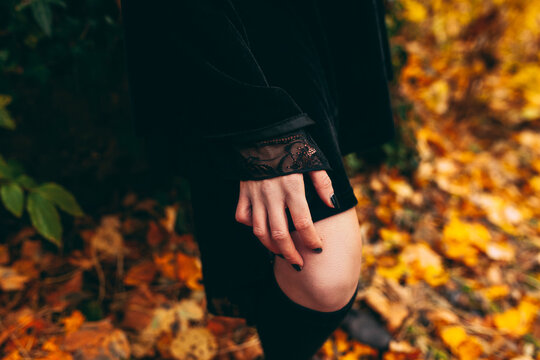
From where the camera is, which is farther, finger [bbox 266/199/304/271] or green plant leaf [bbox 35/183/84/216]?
green plant leaf [bbox 35/183/84/216]

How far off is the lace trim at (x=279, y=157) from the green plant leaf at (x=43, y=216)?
2.26 feet

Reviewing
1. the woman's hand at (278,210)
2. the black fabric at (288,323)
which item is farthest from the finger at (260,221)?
the black fabric at (288,323)

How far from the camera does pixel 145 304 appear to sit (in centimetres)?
127

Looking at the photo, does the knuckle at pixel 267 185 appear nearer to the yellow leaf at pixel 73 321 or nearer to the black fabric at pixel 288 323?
the black fabric at pixel 288 323

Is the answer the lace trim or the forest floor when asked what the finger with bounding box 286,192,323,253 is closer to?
the lace trim

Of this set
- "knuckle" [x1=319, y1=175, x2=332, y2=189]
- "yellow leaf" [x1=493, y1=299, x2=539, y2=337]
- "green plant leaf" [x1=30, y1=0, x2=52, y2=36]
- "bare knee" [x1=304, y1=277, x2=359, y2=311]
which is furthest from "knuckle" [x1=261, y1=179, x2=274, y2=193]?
"yellow leaf" [x1=493, y1=299, x2=539, y2=337]

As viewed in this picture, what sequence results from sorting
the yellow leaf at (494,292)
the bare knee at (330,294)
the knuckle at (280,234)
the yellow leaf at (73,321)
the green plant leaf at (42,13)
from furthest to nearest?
the yellow leaf at (494,292) → the yellow leaf at (73,321) → the green plant leaf at (42,13) → the bare knee at (330,294) → the knuckle at (280,234)

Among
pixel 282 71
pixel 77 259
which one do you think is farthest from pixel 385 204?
pixel 77 259

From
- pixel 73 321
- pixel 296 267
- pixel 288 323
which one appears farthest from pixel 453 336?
pixel 73 321

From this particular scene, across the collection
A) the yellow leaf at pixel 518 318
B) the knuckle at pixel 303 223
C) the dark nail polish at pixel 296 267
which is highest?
the knuckle at pixel 303 223

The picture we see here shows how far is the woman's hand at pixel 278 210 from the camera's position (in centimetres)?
61

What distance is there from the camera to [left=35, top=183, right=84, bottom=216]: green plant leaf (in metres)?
0.97

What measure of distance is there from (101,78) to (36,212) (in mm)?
593

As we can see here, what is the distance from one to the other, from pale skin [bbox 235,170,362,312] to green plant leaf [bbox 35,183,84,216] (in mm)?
654
